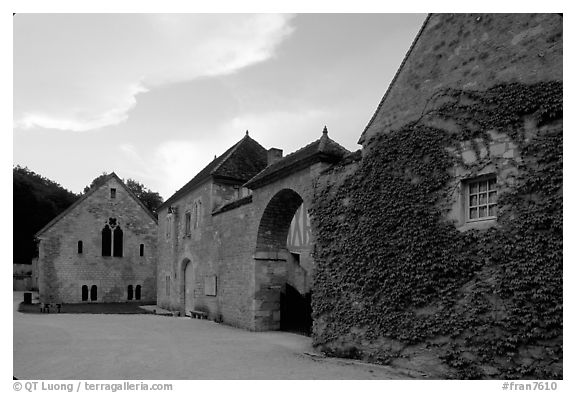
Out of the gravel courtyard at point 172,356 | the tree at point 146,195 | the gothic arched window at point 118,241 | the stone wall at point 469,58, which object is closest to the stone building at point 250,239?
the gravel courtyard at point 172,356

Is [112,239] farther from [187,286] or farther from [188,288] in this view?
[188,288]

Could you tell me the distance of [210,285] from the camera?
16672mm

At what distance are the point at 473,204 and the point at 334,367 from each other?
3611 mm

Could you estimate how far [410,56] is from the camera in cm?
855

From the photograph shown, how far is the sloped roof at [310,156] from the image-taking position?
34.7 feet

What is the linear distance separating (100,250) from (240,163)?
Answer: 46.2ft

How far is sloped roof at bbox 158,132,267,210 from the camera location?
18.3m

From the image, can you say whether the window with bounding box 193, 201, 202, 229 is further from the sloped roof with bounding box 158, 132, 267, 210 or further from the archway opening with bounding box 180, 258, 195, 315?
the archway opening with bounding box 180, 258, 195, 315

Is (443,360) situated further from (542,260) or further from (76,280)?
(76,280)

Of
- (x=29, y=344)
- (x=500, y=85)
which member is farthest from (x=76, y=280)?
(x=500, y=85)

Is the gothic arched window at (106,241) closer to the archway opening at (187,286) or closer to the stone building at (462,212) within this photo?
the archway opening at (187,286)

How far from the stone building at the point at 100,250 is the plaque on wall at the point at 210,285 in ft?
44.9

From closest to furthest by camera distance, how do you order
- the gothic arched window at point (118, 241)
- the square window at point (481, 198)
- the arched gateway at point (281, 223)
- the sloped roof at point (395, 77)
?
the square window at point (481, 198), the sloped roof at point (395, 77), the arched gateway at point (281, 223), the gothic arched window at point (118, 241)

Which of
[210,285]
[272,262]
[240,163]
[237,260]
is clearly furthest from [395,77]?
[240,163]
